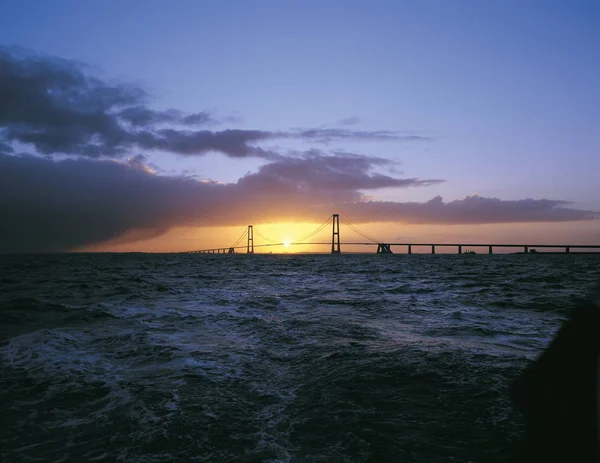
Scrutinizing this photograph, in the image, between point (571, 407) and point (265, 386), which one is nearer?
point (571, 407)

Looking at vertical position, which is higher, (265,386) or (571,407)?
(571,407)

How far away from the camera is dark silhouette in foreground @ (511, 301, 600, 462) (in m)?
2.64

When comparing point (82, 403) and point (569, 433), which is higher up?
point (569, 433)

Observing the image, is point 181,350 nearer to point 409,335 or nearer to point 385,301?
point 409,335

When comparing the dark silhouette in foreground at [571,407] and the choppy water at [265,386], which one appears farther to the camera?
the choppy water at [265,386]

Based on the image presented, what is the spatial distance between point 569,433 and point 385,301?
9.34 m

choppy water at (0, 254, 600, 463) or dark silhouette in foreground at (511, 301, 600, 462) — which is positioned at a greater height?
dark silhouette in foreground at (511, 301, 600, 462)

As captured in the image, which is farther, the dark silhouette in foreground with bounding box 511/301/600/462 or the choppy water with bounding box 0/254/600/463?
the choppy water with bounding box 0/254/600/463

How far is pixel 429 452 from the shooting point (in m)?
2.94

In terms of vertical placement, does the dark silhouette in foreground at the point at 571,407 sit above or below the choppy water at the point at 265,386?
above

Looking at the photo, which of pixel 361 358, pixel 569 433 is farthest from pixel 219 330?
pixel 569 433

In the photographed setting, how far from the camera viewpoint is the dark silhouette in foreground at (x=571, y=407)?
2.64 metres

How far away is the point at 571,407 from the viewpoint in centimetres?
306

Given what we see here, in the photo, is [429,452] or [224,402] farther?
[224,402]
